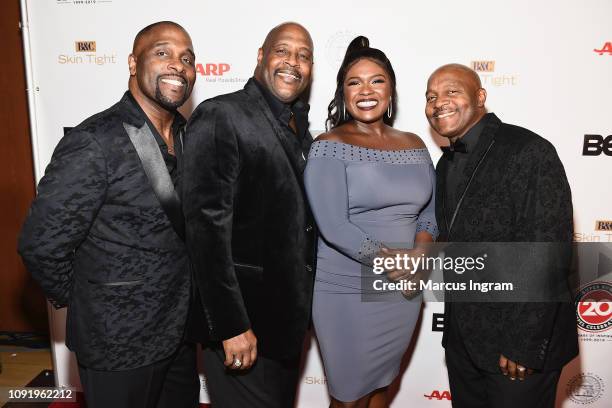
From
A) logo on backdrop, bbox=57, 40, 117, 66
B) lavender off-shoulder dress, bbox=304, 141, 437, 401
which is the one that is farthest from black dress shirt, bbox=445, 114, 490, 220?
logo on backdrop, bbox=57, 40, 117, 66

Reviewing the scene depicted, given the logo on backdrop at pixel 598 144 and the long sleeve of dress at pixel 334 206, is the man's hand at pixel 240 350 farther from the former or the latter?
the logo on backdrop at pixel 598 144

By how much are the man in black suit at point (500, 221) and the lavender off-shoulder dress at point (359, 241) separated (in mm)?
177

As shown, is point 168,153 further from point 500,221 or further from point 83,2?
point 83,2

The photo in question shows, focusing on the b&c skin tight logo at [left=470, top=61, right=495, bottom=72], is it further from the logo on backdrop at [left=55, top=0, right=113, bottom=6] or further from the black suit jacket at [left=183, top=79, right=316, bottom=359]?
the logo on backdrop at [left=55, top=0, right=113, bottom=6]

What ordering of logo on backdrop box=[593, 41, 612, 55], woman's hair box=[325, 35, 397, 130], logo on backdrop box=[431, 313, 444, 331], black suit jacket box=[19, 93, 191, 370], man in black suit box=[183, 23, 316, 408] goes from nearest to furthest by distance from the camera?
1. black suit jacket box=[19, 93, 191, 370]
2. man in black suit box=[183, 23, 316, 408]
3. woman's hair box=[325, 35, 397, 130]
4. logo on backdrop box=[593, 41, 612, 55]
5. logo on backdrop box=[431, 313, 444, 331]

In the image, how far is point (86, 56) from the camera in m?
2.65

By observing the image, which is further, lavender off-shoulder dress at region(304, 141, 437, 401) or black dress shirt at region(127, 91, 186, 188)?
lavender off-shoulder dress at region(304, 141, 437, 401)

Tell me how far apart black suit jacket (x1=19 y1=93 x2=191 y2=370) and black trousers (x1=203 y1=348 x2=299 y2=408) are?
24 cm

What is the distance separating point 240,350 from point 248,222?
0.48 metres

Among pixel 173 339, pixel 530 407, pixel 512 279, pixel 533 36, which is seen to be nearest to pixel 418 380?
pixel 530 407

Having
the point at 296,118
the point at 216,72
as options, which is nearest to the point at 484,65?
the point at 296,118

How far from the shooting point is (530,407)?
67.0 inches

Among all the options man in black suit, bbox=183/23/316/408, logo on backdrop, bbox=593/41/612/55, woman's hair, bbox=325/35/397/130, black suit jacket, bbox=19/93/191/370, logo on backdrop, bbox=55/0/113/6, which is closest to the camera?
black suit jacket, bbox=19/93/191/370

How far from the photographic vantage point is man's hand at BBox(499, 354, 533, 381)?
66.0 inches
